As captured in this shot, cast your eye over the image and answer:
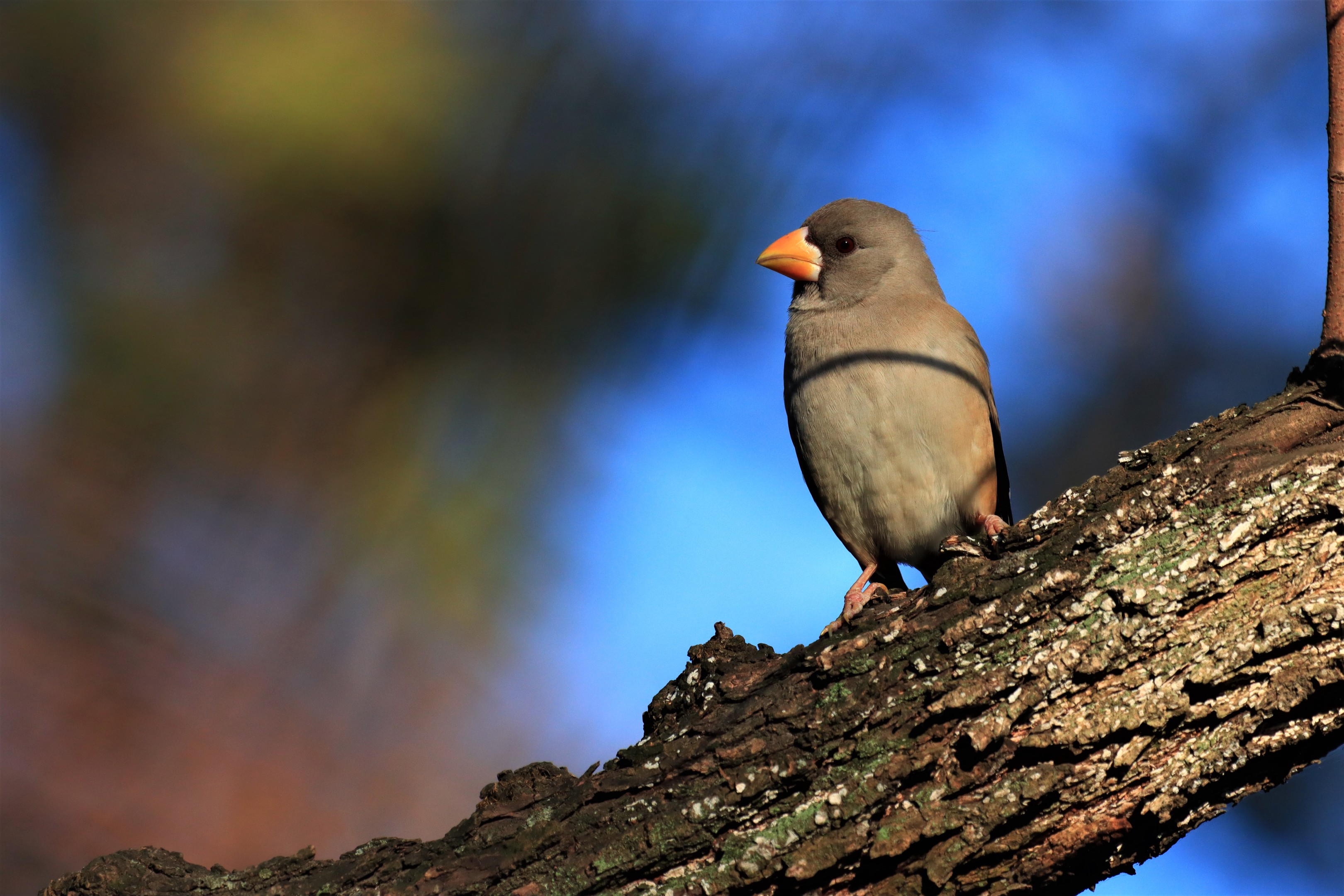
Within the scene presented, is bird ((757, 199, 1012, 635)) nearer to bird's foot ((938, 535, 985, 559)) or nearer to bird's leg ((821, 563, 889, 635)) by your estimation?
bird's leg ((821, 563, 889, 635))

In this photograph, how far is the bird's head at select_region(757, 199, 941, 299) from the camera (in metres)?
Answer: 4.63

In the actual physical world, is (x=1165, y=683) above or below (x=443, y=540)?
below

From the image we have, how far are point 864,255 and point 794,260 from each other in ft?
1.07

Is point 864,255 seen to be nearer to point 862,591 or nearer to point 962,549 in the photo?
point 862,591

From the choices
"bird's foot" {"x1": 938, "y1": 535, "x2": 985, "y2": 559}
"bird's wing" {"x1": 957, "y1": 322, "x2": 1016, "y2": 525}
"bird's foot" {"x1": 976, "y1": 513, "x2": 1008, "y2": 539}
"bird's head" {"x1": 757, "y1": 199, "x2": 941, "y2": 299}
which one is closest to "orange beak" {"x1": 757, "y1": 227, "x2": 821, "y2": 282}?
"bird's head" {"x1": 757, "y1": 199, "x2": 941, "y2": 299}

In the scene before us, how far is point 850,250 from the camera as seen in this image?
472cm

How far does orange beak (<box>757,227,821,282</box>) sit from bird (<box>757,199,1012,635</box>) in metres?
0.10

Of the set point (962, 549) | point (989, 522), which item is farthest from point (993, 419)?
point (962, 549)

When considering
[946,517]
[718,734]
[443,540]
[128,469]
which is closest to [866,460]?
[946,517]

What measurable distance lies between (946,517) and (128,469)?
4.18 metres

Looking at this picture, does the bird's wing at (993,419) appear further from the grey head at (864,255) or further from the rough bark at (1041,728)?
the rough bark at (1041,728)

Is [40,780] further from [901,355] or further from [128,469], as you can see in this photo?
[901,355]

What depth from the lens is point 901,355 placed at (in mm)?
4055

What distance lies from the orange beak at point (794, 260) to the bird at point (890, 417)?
0.10 meters
